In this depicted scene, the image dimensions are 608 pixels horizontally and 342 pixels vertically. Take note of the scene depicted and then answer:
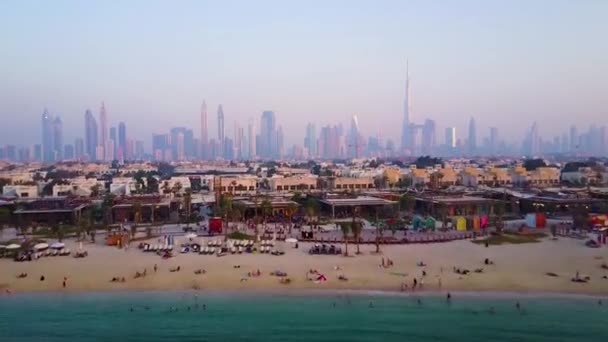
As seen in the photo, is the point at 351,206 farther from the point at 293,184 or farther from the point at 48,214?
the point at 293,184

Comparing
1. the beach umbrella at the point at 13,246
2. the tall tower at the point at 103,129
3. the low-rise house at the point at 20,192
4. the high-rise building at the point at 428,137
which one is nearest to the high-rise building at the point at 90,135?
the tall tower at the point at 103,129

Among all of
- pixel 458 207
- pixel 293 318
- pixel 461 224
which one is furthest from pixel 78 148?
pixel 293 318

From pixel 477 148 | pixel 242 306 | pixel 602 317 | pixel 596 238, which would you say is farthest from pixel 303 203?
pixel 477 148

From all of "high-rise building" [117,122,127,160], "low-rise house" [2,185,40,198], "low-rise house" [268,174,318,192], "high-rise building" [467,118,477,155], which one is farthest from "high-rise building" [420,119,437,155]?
"low-rise house" [2,185,40,198]

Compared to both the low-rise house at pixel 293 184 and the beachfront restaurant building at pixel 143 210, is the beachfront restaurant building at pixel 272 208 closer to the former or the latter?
the beachfront restaurant building at pixel 143 210

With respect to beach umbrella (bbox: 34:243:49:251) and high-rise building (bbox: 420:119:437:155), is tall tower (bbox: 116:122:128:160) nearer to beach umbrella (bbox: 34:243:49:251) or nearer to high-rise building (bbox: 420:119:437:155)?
high-rise building (bbox: 420:119:437:155)

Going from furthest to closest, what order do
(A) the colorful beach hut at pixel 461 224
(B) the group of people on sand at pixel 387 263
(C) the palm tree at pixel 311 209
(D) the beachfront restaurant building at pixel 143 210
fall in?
(D) the beachfront restaurant building at pixel 143 210, (C) the palm tree at pixel 311 209, (A) the colorful beach hut at pixel 461 224, (B) the group of people on sand at pixel 387 263

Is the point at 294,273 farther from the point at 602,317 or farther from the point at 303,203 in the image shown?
the point at 303,203
